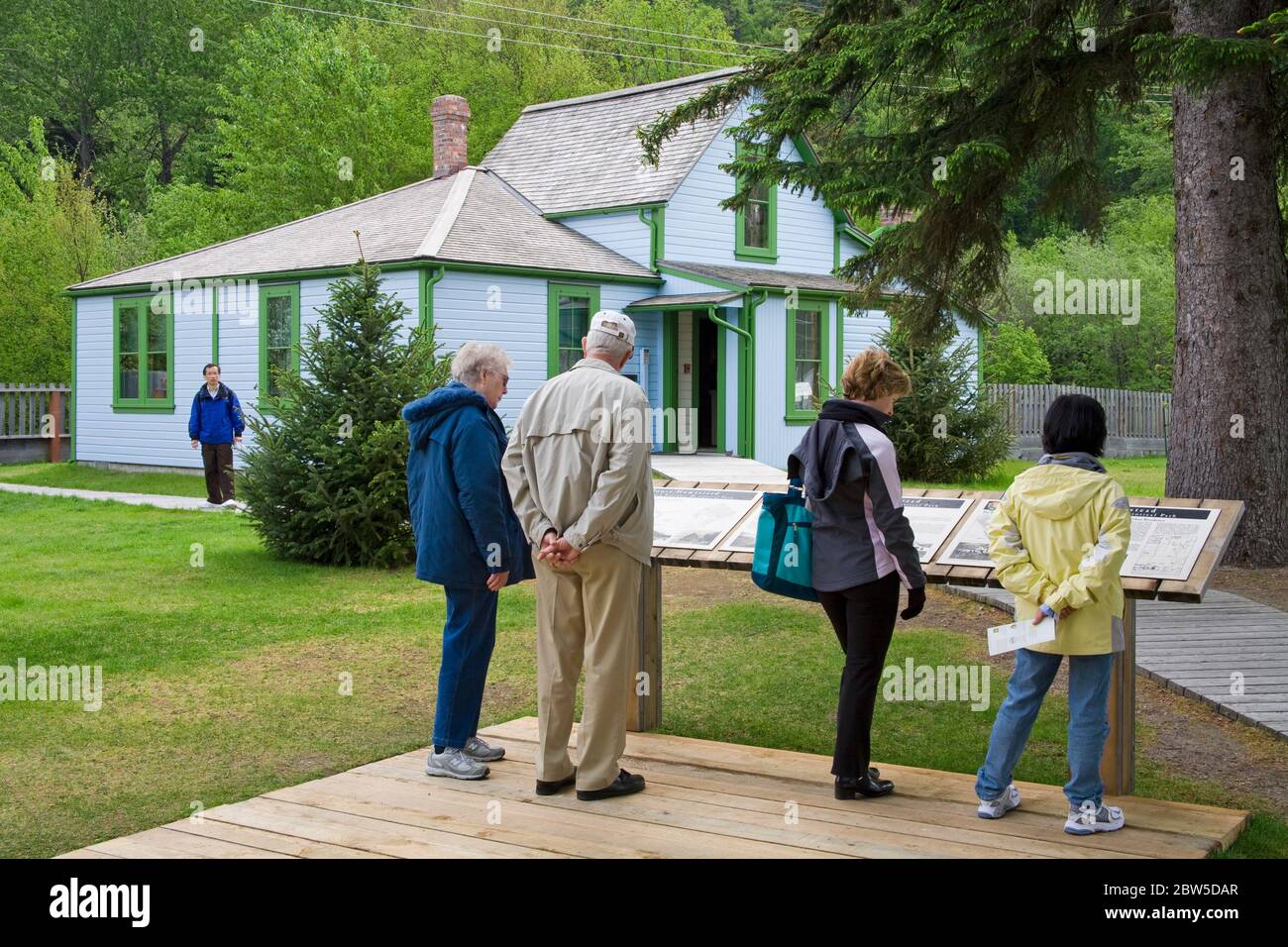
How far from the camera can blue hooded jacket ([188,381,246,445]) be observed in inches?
762

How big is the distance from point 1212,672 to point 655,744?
3.96m

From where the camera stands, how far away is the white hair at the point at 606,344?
610cm

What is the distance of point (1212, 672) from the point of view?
905cm

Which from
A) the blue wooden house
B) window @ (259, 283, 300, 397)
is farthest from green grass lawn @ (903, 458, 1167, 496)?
window @ (259, 283, 300, 397)

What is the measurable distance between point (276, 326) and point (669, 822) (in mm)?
20070

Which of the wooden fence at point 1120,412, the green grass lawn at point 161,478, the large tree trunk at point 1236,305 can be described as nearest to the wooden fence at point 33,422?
the green grass lawn at point 161,478

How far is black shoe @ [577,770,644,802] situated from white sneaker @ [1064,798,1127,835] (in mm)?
1834

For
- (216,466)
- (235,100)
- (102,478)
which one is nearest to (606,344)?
(216,466)

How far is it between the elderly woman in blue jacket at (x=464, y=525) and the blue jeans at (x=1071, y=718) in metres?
2.29

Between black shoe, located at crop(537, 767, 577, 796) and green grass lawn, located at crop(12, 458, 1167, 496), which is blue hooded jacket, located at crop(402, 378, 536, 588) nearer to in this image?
black shoe, located at crop(537, 767, 577, 796)

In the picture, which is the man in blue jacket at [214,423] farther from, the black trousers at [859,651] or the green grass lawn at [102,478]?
the black trousers at [859,651]

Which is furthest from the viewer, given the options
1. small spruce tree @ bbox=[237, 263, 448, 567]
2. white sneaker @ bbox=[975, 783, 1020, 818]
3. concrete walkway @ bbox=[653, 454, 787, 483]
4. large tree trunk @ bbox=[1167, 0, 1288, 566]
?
concrete walkway @ bbox=[653, 454, 787, 483]
